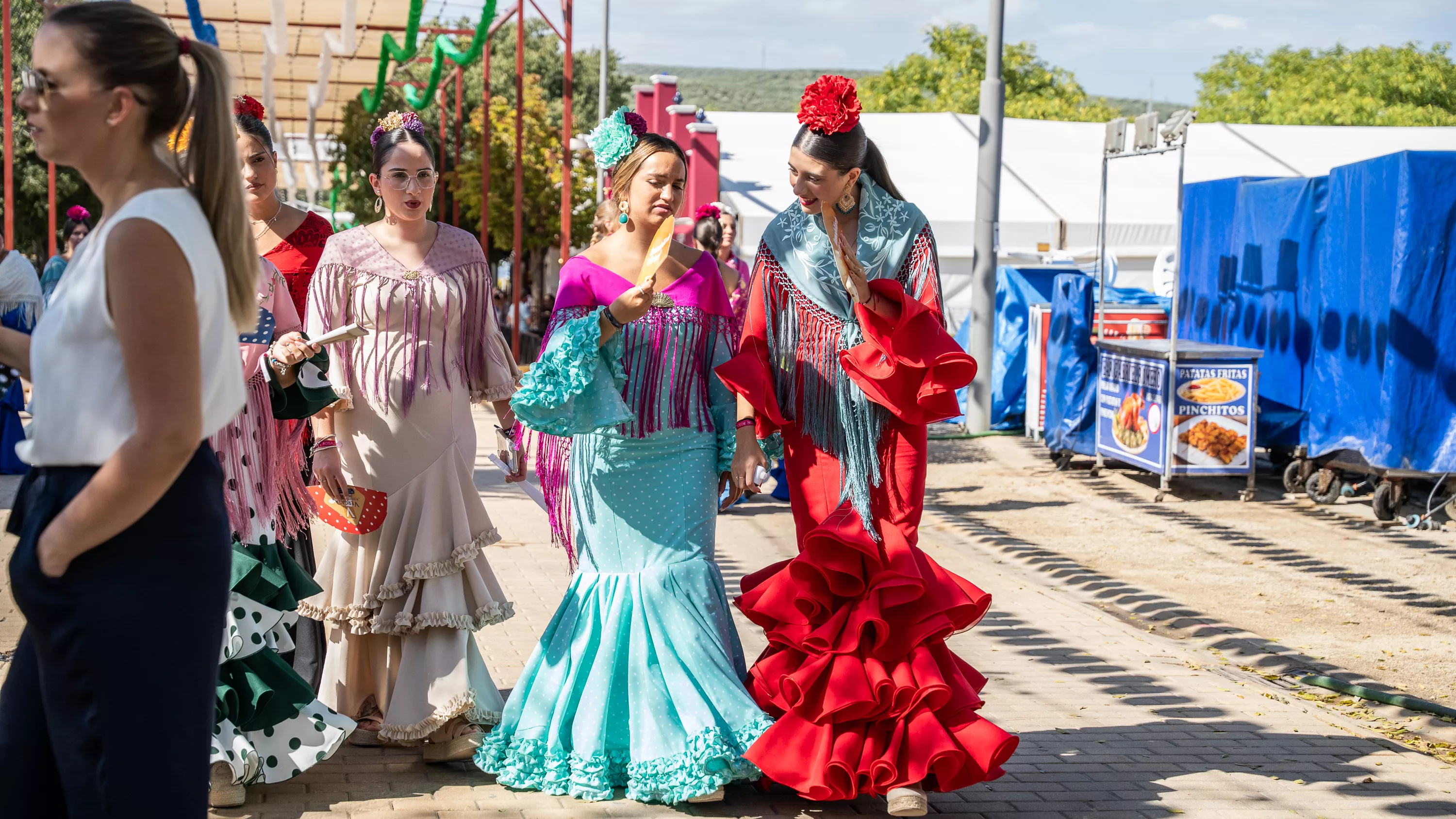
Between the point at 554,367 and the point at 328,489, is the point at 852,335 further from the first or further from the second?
the point at 328,489

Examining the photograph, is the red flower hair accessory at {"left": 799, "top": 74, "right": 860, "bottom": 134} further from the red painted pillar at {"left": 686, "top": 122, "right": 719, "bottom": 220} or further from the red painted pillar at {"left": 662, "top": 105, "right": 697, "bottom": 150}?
the red painted pillar at {"left": 662, "top": 105, "right": 697, "bottom": 150}

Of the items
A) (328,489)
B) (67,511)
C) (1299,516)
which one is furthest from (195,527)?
(1299,516)

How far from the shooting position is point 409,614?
4469mm

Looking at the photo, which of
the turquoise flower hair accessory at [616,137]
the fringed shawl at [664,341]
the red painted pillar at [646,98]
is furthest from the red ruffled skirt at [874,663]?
the red painted pillar at [646,98]

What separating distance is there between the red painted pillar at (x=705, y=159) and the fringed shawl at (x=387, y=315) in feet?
54.7

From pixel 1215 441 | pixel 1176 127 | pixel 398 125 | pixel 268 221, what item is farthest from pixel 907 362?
pixel 1176 127

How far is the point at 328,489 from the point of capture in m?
4.41

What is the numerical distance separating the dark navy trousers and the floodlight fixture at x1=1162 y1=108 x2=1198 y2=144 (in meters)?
10.2

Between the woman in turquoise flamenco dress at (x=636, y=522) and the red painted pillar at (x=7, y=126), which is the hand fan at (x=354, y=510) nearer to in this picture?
the woman in turquoise flamenco dress at (x=636, y=522)

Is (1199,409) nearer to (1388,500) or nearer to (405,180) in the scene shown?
(1388,500)

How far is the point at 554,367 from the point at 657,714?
1030 millimetres

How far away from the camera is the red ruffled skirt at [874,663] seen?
12.7 feet

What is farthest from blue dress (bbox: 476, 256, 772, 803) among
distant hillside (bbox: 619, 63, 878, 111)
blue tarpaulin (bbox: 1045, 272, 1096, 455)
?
distant hillside (bbox: 619, 63, 878, 111)

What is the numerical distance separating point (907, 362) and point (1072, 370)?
9.17 metres
